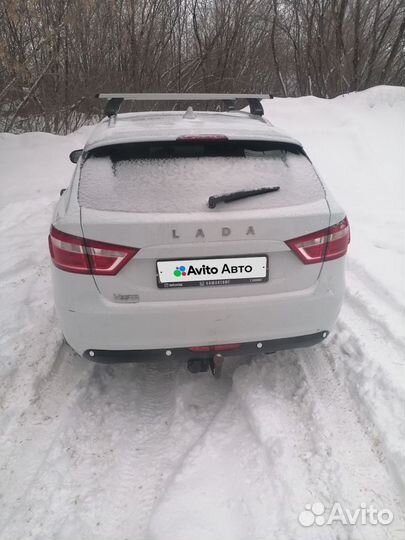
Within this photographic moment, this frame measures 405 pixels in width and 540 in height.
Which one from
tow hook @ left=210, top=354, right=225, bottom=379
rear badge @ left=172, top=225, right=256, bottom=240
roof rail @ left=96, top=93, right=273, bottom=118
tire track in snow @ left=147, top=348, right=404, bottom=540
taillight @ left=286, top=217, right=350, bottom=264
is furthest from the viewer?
roof rail @ left=96, top=93, right=273, bottom=118

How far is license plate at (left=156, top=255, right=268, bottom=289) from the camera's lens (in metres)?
2.10

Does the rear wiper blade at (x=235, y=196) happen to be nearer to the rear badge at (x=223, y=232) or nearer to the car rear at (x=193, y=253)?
the car rear at (x=193, y=253)

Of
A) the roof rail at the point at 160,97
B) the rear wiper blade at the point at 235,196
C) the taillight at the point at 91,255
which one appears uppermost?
the roof rail at the point at 160,97

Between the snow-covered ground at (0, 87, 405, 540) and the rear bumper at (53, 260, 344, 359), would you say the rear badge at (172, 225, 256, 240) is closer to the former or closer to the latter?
the rear bumper at (53, 260, 344, 359)

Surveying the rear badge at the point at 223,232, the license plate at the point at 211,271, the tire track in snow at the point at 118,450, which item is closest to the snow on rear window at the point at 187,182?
the rear badge at the point at 223,232

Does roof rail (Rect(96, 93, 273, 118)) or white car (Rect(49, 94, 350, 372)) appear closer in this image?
white car (Rect(49, 94, 350, 372))

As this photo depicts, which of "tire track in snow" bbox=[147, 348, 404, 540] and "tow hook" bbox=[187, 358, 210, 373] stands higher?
"tow hook" bbox=[187, 358, 210, 373]

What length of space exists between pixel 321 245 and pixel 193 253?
712 mm

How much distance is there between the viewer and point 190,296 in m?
2.16

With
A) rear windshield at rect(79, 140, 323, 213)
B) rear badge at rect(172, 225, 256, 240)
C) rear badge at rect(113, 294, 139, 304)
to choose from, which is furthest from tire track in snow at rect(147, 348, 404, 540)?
rear windshield at rect(79, 140, 323, 213)

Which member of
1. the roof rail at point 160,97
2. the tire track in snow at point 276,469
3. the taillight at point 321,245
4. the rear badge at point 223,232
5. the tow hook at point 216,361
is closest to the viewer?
the tire track in snow at point 276,469

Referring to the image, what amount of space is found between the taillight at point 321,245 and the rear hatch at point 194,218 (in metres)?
0.04

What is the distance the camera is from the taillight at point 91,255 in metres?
2.05

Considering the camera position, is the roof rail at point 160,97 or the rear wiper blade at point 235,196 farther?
the roof rail at point 160,97
